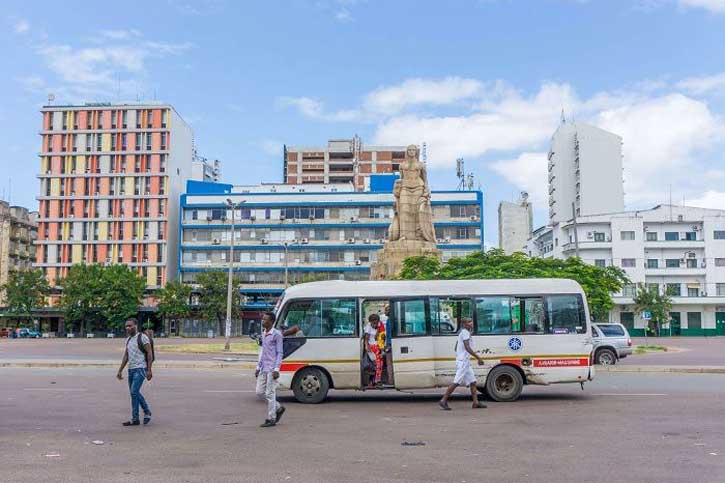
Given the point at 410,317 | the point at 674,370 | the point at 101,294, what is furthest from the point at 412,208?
the point at 101,294

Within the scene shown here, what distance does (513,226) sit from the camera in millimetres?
104125

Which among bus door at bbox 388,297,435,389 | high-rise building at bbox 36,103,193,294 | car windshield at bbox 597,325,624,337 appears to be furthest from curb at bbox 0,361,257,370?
high-rise building at bbox 36,103,193,294

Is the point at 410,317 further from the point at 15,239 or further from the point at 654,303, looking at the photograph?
the point at 15,239

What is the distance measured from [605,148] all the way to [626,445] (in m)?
91.2

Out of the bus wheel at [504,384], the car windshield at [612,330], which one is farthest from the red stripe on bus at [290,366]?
the car windshield at [612,330]

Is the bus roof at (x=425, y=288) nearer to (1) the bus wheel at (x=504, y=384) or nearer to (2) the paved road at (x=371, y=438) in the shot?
(1) the bus wheel at (x=504, y=384)

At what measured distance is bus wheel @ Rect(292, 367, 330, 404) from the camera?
14289 mm

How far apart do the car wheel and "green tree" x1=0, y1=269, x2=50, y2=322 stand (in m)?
69.1

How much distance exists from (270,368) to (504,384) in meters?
5.70

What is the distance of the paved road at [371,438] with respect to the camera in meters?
7.80

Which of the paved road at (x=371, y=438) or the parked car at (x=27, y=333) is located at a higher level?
the paved road at (x=371, y=438)

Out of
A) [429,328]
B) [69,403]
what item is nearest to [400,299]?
[429,328]

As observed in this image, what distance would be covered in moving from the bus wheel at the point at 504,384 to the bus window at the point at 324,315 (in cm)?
296

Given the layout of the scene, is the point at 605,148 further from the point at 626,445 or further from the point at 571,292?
the point at 626,445
